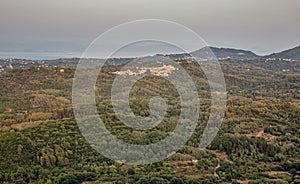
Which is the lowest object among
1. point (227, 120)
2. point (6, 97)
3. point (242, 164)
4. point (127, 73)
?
point (242, 164)

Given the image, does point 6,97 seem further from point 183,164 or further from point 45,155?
point 183,164

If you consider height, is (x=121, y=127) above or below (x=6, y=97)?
below

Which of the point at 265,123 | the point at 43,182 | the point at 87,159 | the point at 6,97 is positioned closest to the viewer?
the point at 43,182

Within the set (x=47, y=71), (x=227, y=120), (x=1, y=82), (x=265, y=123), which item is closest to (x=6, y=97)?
(x=1, y=82)

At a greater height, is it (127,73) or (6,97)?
(127,73)

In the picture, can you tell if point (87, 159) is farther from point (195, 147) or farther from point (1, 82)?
point (1, 82)

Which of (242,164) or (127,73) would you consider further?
(127,73)

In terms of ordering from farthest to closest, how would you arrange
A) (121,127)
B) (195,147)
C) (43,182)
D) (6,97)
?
(6,97)
(121,127)
(195,147)
(43,182)

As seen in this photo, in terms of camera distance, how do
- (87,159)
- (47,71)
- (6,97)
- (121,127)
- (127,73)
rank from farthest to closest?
1. (47,71)
2. (127,73)
3. (6,97)
4. (121,127)
5. (87,159)

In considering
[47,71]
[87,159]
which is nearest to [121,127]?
[87,159]

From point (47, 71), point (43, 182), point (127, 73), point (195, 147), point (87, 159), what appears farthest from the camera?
point (47, 71)
